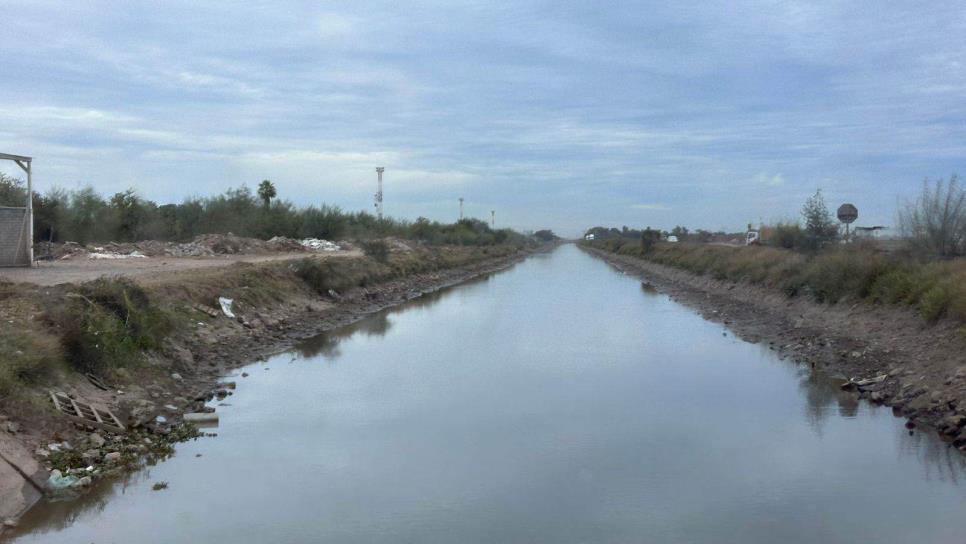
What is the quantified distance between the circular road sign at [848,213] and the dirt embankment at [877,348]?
489cm

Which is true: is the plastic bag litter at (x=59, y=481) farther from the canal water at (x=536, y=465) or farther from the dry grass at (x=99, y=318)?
the dry grass at (x=99, y=318)

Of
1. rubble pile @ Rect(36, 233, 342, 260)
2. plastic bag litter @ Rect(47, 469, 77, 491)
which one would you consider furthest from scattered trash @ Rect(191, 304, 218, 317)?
rubble pile @ Rect(36, 233, 342, 260)

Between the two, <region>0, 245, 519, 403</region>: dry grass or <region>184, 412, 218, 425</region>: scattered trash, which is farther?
<region>184, 412, 218, 425</region>: scattered trash

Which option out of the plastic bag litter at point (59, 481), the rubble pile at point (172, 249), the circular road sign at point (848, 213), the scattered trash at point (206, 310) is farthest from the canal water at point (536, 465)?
the rubble pile at point (172, 249)

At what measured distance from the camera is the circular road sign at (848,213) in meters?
35.7

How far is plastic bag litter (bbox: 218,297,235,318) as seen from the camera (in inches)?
930

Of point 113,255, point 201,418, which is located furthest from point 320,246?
point 201,418

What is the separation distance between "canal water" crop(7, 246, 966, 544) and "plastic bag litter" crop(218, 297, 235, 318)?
4107 mm

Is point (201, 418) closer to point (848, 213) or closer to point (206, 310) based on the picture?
point (206, 310)

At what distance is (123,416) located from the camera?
42.7ft

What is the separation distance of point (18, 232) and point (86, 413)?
1842 centimetres

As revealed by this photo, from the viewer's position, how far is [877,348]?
1952 centimetres

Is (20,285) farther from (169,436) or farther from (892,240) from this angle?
(892,240)

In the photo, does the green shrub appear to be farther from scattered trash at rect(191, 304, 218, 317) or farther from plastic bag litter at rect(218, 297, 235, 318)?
scattered trash at rect(191, 304, 218, 317)
